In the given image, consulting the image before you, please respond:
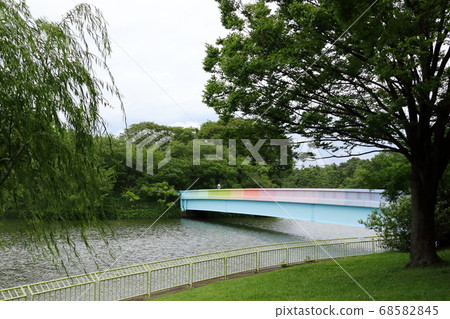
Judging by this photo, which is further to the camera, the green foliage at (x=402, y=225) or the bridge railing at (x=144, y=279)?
the green foliage at (x=402, y=225)

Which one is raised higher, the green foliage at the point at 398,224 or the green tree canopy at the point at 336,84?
the green tree canopy at the point at 336,84

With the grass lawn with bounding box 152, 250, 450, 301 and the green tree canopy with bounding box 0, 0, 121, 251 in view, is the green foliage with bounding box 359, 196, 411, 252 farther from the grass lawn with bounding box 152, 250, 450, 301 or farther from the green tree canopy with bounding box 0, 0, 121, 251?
the green tree canopy with bounding box 0, 0, 121, 251

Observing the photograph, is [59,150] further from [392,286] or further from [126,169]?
[126,169]

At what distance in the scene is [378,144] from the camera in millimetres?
10102

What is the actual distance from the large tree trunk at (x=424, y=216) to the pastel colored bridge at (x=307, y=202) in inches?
245

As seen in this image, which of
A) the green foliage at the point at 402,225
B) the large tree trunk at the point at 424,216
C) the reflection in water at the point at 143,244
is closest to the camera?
the large tree trunk at the point at 424,216

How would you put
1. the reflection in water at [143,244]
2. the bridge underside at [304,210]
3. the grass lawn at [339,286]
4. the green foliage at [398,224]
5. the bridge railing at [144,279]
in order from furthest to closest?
the bridge underside at [304,210], the reflection in water at [143,244], the green foliage at [398,224], the bridge railing at [144,279], the grass lawn at [339,286]

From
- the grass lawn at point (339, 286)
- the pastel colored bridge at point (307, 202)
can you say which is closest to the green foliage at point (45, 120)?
the grass lawn at point (339, 286)

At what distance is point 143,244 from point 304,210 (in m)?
10.5

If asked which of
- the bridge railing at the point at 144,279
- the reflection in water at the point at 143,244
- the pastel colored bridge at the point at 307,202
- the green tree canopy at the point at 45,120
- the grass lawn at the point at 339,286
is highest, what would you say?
the green tree canopy at the point at 45,120

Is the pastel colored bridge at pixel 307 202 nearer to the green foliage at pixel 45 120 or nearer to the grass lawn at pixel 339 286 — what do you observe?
the grass lawn at pixel 339 286

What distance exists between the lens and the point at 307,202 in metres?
22.2

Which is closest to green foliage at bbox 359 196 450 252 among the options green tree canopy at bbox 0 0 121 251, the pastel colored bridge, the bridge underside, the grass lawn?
the pastel colored bridge

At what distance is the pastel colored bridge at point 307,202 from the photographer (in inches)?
746
